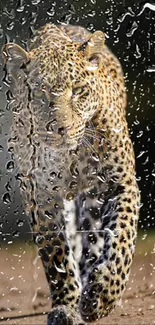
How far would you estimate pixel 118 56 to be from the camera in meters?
4.20

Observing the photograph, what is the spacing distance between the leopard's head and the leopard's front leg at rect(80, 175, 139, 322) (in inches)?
9.9

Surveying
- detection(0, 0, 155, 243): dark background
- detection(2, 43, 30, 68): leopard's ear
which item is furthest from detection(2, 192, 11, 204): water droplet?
detection(2, 43, 30, 68): leopard's ear

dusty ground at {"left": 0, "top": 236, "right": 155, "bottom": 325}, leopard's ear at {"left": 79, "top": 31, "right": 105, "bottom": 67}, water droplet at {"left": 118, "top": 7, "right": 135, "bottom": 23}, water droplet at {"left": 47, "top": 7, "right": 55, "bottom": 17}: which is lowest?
dusty ground at {"left": 0, "top": 236, "right": 155, "bottom": 325}

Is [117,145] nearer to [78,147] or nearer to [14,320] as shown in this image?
[78,147]

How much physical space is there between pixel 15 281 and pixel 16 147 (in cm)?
41

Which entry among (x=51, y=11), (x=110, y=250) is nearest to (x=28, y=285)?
(x=110, y=250)

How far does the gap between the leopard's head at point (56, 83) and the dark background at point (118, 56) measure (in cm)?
4

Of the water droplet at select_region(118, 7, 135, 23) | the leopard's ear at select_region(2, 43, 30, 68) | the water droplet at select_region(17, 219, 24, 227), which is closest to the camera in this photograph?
the leopard's ear at select_region(2, 43, 30, 68)

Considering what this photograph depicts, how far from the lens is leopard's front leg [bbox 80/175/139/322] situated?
416 centimetres

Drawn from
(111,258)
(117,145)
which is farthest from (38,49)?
(111,258)

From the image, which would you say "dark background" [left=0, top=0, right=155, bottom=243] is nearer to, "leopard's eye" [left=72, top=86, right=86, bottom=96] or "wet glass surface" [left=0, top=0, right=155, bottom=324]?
"wet glass surface" [left=0, top=0, right=155, bottom=324]

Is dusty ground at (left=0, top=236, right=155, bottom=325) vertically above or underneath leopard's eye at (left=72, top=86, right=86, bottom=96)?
underneath

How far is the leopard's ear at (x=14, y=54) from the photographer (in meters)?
3.98

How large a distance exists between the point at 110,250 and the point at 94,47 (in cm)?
60
